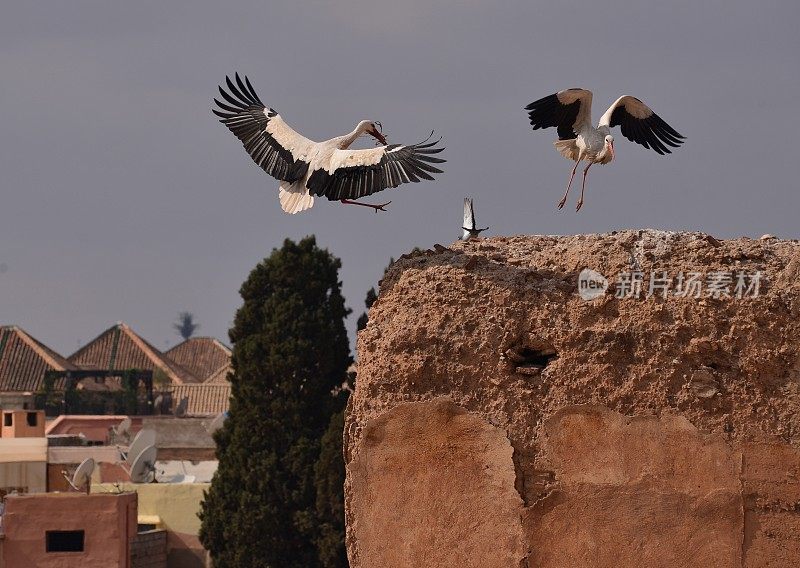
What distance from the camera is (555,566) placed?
557cm

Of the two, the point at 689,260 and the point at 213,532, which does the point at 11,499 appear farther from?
the point at 689,260

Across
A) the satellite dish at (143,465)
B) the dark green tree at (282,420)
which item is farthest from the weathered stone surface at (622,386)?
the satellite dish at (143,465)

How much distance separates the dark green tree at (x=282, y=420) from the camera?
65.4 ft

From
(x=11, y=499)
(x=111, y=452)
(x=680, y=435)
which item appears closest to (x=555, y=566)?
(x=680, y=435)

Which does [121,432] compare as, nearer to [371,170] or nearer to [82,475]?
[82,475]

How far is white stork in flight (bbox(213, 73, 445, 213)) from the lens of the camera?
6.58 metres

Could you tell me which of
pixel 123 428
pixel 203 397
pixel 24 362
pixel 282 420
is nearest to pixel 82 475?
pixel 282 420

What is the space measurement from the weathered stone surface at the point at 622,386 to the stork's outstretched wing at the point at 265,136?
1597mm

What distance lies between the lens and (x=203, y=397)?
40094 millimetres

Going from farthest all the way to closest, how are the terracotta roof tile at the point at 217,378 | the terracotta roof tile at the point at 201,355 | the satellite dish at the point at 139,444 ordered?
the terracotta roof tile at the point at 201,355
the terracotta roof tile at the point at 217,378
the satellite dish at the point at 139,444

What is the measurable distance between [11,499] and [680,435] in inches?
582

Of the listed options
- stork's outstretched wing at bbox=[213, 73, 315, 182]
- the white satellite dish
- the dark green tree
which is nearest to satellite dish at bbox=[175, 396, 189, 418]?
the dark green tree

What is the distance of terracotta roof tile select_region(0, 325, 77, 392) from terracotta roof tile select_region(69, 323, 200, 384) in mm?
1701

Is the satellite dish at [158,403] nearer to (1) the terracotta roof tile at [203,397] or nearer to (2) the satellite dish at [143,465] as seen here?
(1) the terracotta roof tile at [203,397]
